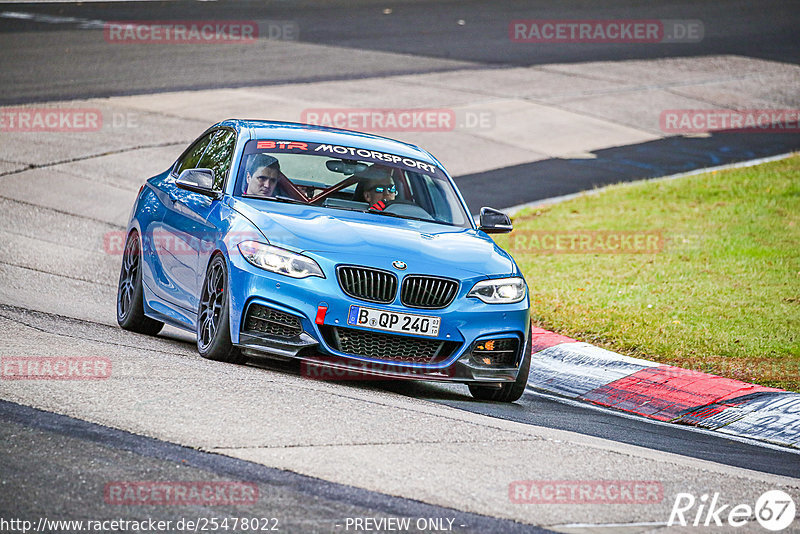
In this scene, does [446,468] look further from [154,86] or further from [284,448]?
[154,86]

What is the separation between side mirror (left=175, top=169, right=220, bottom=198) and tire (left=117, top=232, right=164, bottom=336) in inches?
45.9

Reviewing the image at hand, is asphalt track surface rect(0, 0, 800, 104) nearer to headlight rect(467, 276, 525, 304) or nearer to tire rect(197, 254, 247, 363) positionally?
tire rect(197, 254, 247, 363)

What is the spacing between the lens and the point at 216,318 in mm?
8273

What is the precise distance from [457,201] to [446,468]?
3918mm

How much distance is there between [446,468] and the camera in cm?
607

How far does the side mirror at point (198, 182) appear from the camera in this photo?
8.86 metres

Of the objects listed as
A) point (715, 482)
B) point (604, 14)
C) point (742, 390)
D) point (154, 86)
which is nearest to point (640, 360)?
point (742, 390)
